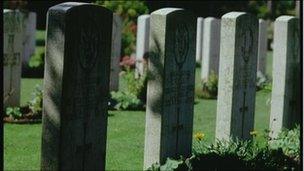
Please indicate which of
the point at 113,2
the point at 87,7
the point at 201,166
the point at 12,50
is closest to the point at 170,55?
the point at 201,166

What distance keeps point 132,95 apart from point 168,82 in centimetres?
649

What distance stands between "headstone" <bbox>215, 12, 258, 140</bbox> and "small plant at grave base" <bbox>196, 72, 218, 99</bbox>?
20.5 ft

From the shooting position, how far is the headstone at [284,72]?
10250mm

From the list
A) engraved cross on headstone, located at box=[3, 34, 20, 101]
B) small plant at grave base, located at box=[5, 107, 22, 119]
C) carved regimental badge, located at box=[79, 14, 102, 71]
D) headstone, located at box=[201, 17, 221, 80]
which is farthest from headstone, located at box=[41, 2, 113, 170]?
headstone, located at box=[201, 17, 221, 80]

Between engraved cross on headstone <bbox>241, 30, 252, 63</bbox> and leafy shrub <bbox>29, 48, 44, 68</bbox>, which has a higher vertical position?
engraved cross on headstone <bbox>241, 30, 252, 63</bbox>

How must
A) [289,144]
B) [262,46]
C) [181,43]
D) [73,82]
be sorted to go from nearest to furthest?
[73,82] → [181,43] → [289,144] → [262,46]

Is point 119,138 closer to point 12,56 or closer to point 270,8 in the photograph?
point 12,56

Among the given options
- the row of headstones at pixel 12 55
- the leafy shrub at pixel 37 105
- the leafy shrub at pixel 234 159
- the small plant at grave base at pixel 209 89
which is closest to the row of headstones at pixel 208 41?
the small plant at grave base at pixel 209 89

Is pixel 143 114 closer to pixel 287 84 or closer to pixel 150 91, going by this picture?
pixel 287 84

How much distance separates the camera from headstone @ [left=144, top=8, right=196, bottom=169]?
25.2 ft

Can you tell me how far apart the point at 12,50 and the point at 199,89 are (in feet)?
17.1

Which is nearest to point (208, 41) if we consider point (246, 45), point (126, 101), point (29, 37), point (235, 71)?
point (126, 101)

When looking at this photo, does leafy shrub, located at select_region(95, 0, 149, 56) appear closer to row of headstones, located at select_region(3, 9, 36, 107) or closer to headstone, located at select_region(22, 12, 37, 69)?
headstone, located at select_region(22, 12, 37, 69)

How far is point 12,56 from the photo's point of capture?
12570mm
